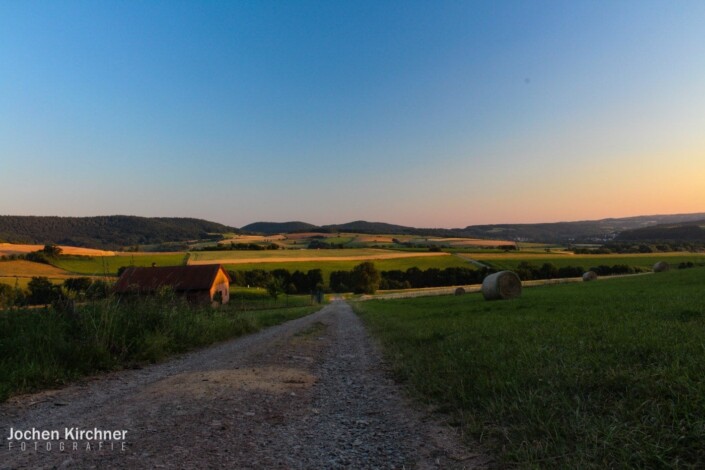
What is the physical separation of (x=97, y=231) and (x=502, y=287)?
4906 inches

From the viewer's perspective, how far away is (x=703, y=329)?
7.83 meters

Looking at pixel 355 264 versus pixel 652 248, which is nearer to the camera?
pixel 355 264

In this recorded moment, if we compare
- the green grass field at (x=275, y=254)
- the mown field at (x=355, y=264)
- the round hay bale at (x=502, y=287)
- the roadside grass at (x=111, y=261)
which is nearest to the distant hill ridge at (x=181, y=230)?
the roadside grass at (x=111, y=261)

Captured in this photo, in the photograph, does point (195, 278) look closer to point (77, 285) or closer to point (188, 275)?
point (188, 275)

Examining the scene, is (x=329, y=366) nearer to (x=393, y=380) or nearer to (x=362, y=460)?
(x=393, y=380)

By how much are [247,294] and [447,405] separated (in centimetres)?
6596

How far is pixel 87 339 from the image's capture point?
9.66 meters

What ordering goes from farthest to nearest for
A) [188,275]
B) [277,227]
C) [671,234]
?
[277,227], [671,234], [188,275]

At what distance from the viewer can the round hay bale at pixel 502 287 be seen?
2805cm

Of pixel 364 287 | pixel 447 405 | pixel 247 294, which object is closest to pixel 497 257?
pixel 364 287

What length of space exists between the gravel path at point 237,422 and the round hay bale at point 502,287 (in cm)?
2079

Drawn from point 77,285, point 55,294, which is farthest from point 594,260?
point 55,294

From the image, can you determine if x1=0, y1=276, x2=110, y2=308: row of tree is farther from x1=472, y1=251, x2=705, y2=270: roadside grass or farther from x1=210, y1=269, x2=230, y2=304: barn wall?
x1=472, y1=251, x2=705, y2=270: roadside grass

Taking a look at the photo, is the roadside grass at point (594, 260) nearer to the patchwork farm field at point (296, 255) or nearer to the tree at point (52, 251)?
the patchwork farm field at point (296, 255)
